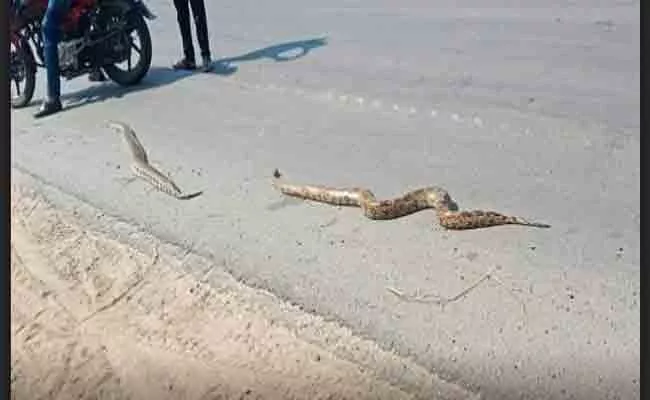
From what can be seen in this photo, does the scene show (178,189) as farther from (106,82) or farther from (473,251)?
(106,82)

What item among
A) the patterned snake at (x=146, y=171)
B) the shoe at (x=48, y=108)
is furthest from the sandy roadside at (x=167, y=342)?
the shoe at (x=48, y=108)

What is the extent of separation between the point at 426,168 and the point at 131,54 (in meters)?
4.44

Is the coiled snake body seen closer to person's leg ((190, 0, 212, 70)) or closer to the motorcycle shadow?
the motorcycle shadow

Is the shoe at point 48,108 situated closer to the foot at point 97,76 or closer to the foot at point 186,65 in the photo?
the foot at point 97,76

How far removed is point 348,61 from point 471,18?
8.07 feet

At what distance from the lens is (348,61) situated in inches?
344

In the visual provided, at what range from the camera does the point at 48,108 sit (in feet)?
26.3

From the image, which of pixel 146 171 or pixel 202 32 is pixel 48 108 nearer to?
pixel 202 32

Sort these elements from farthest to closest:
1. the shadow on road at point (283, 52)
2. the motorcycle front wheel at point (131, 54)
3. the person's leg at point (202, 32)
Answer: the shadow on road at point (283, 52)
the person's leg at point (202, 32)
the motorcycle front wheel at point (131, 54)

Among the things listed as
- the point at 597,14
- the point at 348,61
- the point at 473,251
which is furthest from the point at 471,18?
the point at 473,251

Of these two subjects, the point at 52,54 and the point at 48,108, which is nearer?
the point at 48,108

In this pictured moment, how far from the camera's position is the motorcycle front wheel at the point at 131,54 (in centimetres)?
865

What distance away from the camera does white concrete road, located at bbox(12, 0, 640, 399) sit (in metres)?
3.69

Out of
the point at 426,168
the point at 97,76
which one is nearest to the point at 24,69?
the point at 97,76
